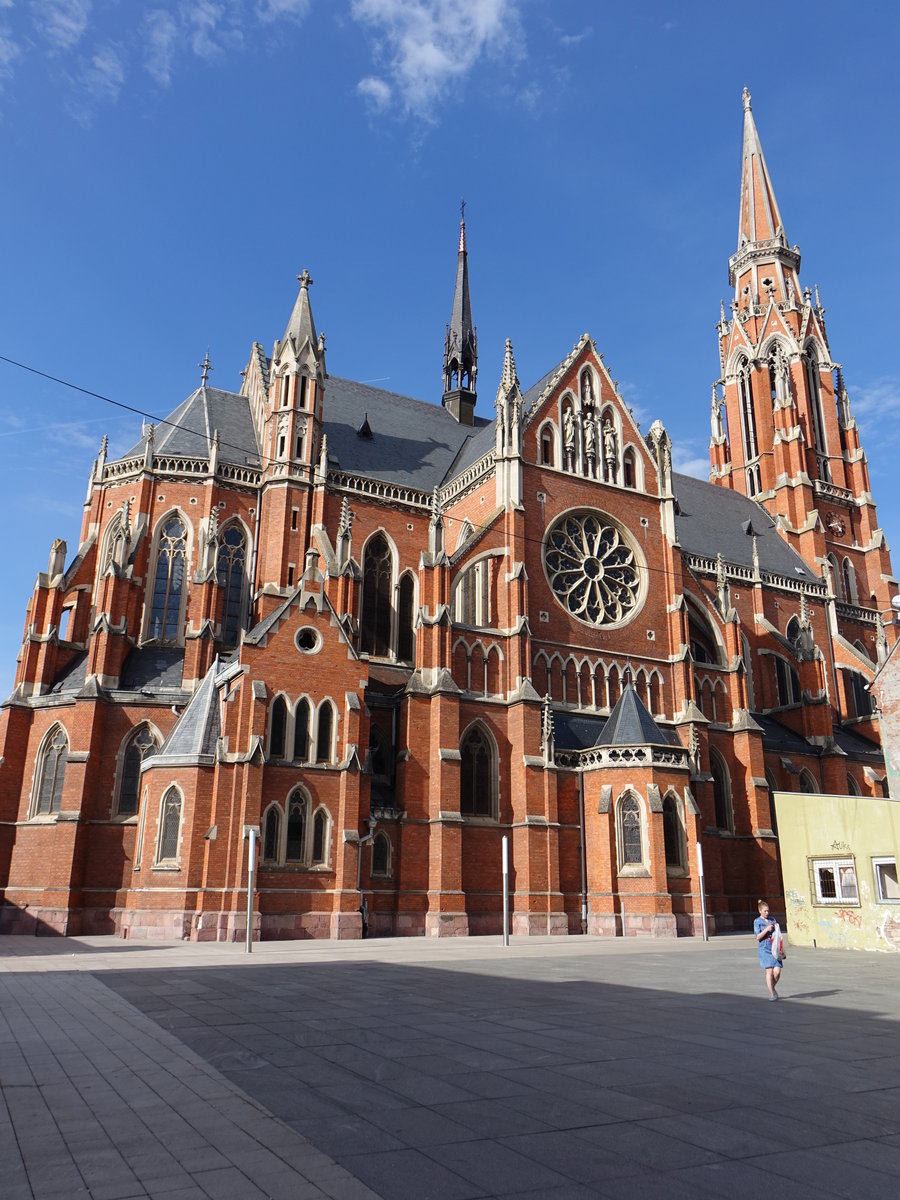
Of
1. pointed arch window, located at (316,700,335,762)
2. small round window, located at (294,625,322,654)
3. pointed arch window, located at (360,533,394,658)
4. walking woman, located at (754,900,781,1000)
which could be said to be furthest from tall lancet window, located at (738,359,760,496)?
walking woman, located at (754,900,781,1000)

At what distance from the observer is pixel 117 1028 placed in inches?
425

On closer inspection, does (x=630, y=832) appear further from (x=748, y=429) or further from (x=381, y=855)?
(x=748, y=429)

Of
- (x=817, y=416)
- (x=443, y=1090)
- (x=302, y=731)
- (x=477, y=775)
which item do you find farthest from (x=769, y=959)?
(x=817, y=416)

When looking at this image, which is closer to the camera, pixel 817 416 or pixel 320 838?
pixel 320 838

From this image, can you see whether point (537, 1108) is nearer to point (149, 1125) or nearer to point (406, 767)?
point (149, 1125)

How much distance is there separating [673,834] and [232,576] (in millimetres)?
20046

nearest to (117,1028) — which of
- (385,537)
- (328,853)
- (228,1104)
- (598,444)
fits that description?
(228,1104)

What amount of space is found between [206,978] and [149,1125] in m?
10.1

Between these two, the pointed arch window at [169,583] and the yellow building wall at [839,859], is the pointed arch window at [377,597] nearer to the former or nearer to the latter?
the pointed arch window at [169,583]

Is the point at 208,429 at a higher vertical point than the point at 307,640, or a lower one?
higher

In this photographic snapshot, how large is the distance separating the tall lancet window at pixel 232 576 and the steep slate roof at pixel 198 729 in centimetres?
573

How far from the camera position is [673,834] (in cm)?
3316

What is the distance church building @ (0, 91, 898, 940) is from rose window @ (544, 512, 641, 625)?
0.41 ft

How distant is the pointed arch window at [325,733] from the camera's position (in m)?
30.2
